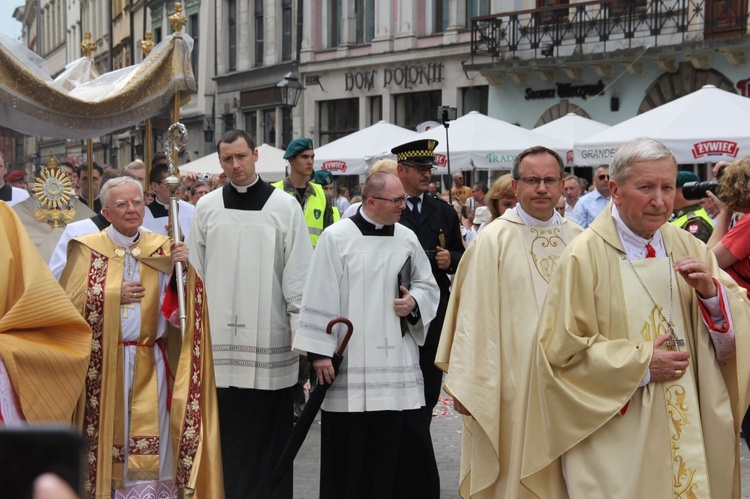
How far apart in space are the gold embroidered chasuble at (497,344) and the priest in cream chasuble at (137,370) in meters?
1.34

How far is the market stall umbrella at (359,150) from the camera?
60.6 ft

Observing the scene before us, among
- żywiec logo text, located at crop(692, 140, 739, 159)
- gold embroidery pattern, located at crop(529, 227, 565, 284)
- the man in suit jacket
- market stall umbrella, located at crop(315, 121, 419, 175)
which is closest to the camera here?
gold embroidery pattern, located at crop(529, 227, 565, 284)

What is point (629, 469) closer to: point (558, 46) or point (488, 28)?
point (558, 46)

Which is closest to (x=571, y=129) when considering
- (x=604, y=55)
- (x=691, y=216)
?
(x=604, y=55)

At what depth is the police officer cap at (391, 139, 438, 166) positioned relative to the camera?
22.2 ft

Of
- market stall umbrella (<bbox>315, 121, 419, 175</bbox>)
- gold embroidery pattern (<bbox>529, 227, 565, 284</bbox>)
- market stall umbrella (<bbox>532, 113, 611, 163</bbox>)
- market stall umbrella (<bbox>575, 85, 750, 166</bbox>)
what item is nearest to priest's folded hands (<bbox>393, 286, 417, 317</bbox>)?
gold embroidery pattern (<bbox>529, 227, 565, 284</bbox>)

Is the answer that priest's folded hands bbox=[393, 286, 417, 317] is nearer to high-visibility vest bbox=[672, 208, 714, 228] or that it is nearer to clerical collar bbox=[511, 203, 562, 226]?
clerical collar bbox=[511, 203, 562, 226]

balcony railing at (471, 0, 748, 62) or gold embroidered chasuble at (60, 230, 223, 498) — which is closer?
gold embroidered chasuble at (60, 230, 223, 498)

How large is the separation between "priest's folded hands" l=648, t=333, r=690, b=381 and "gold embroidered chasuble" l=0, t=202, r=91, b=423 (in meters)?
2.42

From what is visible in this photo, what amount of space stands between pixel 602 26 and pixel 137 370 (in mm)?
19641

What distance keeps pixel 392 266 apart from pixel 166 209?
2.84 meters

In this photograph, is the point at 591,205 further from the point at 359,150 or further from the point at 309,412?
the point at 359,150

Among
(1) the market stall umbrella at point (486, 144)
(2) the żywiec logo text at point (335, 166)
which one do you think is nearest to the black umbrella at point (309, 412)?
(1) the market stall umbrella at point (486, 144)

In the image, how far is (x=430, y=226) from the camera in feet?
22.2
